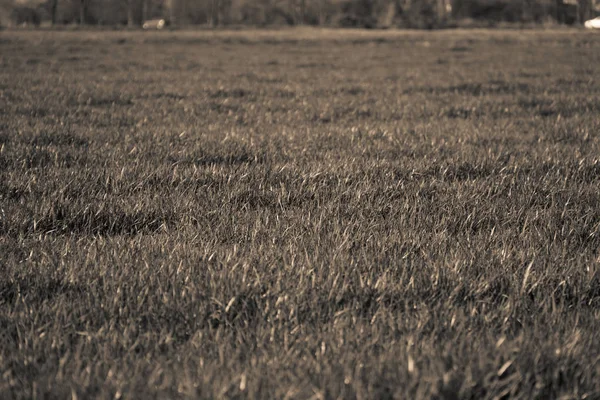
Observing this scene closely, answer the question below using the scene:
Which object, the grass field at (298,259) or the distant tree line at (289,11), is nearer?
the grass field at (298,259)

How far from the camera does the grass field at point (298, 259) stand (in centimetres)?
186

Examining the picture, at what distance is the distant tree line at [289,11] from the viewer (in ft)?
195

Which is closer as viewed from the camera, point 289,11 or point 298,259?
point 298,259

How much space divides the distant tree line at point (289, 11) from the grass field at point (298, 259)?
179 feet

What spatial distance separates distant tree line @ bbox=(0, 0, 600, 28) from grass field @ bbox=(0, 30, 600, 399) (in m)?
54.5

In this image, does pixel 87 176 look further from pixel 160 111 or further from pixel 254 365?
pixel 160 111

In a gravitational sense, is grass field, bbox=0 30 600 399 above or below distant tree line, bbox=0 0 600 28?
below

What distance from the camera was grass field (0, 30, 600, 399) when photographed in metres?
1.86

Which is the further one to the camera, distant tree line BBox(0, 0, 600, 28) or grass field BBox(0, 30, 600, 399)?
distant tree line BBox(0, 0, 600, 28)

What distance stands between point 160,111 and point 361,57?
14828 mm

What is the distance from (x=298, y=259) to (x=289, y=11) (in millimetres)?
→ 66008

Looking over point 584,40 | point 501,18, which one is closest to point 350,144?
point 584,40

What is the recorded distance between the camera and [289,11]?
65.1 meters

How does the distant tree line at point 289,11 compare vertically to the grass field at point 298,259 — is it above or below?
above
